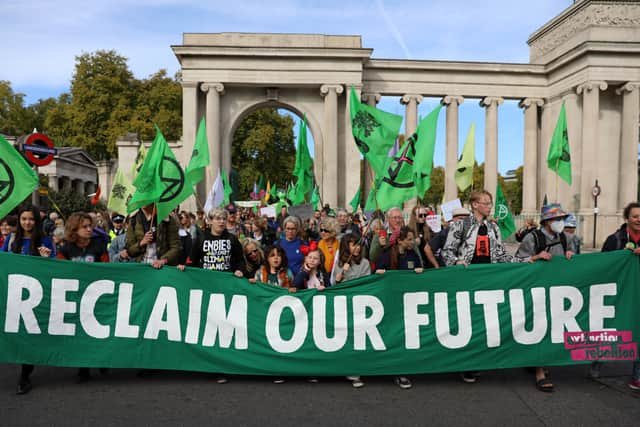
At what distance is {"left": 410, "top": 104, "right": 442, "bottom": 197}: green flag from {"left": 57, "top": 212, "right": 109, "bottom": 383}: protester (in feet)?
15.6

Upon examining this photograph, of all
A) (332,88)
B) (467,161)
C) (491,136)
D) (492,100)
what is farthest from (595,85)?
(467,161)

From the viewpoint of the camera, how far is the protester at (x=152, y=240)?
635cm

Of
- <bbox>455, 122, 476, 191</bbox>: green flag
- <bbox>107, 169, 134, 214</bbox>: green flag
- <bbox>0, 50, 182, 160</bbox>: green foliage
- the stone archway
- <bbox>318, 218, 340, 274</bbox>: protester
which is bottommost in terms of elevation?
<bbox>318, 218, 340, 274</bbox>: protester

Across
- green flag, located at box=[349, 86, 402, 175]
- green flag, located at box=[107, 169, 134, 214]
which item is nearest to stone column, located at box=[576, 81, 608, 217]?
green flag, located at box=[349, 86, 402, 175]

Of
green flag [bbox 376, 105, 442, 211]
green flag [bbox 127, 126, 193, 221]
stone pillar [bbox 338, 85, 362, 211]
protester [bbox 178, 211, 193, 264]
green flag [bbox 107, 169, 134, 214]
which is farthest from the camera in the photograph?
stone pillar [bbox 338, 85, 362, 211]

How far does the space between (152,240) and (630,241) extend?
5785 mm

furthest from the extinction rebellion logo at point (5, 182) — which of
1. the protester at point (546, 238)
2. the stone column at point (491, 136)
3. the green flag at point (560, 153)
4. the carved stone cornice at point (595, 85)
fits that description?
the carved stone cornice at point (595, 85)

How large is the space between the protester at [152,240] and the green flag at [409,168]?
298cm

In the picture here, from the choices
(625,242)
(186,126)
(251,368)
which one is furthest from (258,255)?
(186,126)

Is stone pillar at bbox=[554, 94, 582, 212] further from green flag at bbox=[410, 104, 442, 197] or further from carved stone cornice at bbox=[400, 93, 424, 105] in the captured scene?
green flag at bbox=[410, 104, 442, 197]

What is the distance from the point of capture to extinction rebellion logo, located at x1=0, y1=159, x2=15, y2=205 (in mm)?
6074

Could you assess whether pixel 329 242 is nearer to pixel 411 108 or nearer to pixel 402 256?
pixel 402 256

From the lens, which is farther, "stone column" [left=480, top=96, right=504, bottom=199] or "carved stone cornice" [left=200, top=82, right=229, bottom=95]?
"stone column" [left=480, top=96, right=504, bottom=199]

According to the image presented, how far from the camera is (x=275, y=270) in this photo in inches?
239
